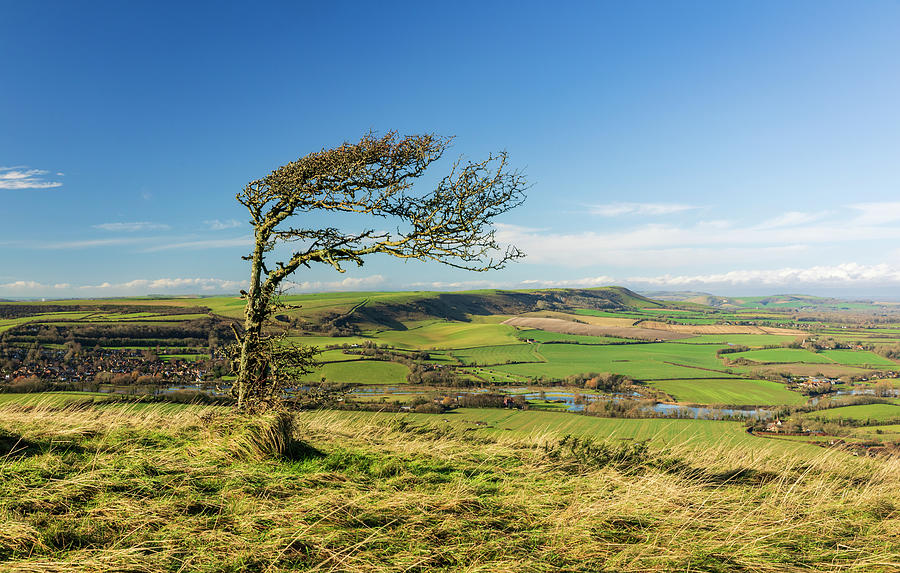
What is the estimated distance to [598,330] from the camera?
13875 centimetres

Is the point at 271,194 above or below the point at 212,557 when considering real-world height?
above

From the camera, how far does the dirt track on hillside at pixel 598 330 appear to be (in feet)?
440

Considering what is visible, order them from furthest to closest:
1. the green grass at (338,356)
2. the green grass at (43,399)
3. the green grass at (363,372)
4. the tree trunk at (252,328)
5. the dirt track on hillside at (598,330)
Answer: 1. the dirt track on hillside at (598,330)
2. the green grass at (338,356)
3. the green grass at (363,372)
4. the green grass at (43,399)
5. the tree trunk at (252,328)

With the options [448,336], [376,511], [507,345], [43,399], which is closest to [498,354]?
[507,345]

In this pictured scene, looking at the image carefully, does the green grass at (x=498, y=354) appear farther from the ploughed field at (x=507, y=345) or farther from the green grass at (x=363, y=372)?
the green grass at (x=363, y=372)

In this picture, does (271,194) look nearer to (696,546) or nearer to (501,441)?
(501,441)

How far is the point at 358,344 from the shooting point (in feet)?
281

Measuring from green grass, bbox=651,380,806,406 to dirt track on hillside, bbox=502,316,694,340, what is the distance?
56.1m

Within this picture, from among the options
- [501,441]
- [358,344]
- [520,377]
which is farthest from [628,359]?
[501,441]

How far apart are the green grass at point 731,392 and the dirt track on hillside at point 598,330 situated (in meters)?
56.1

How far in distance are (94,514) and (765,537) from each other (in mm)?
6990

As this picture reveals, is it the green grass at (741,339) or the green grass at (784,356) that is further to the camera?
the green grass at (741,339)

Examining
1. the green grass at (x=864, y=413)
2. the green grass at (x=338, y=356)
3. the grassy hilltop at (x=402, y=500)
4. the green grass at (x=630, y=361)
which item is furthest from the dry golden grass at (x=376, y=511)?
the green grass at (x=630, y=361)

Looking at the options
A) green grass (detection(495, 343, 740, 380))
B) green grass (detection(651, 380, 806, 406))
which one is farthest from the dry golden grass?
green grass (detection(495, 343, 740, 380))
